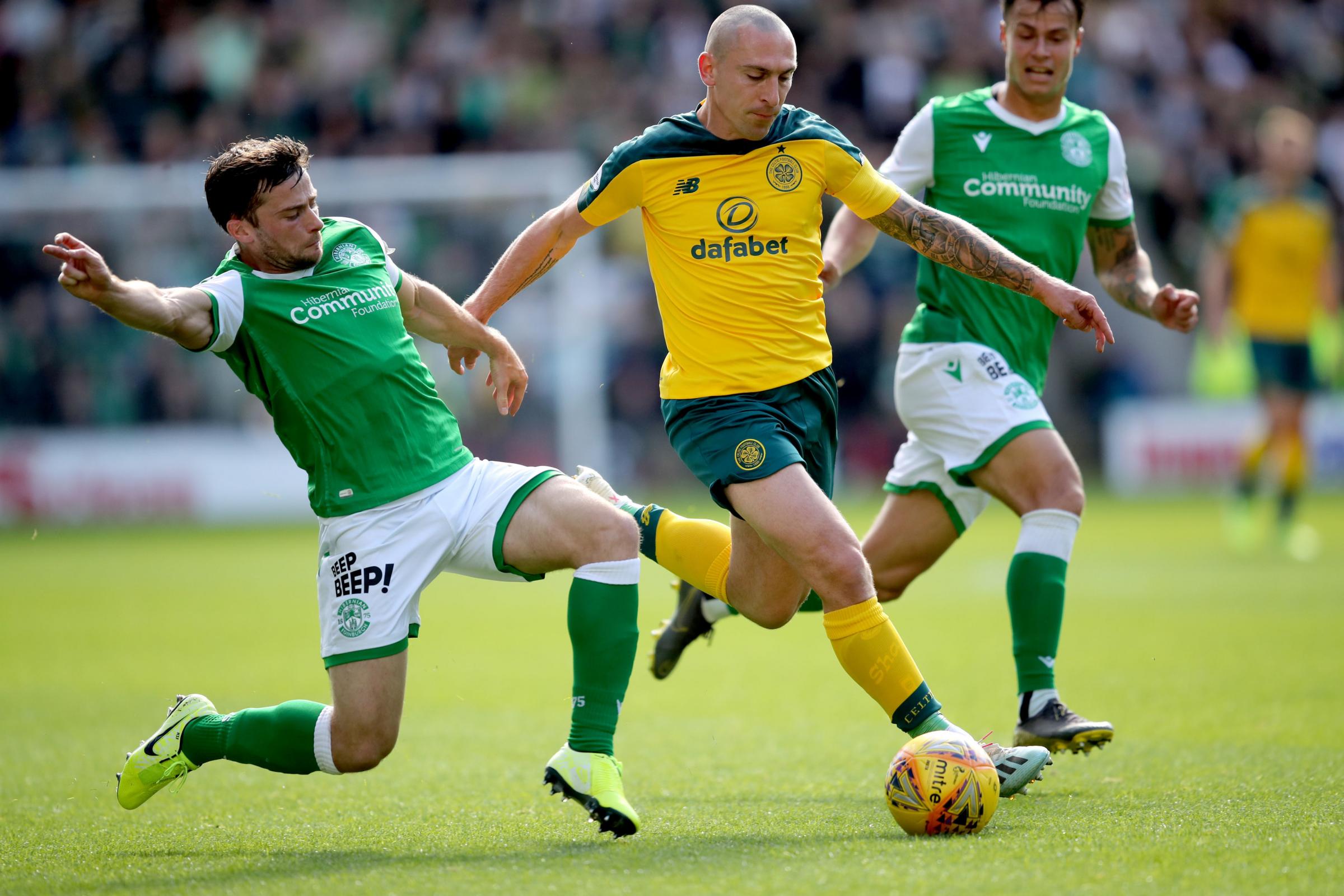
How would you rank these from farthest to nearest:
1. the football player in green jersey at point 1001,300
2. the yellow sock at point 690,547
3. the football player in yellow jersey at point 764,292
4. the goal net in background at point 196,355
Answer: the goal net in background at point 196,355 < the football player in green jersey at point 1001,300 < the yellow sock at point 690,547 < the football player in yellow jersey at point 764,292

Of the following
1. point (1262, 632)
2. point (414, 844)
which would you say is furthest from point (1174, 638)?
point (414, 844)

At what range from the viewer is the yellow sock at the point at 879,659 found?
476 cm

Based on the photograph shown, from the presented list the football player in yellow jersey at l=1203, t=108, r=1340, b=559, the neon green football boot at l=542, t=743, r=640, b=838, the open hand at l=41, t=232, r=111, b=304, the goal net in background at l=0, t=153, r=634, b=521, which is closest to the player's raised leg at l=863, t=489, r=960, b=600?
the neon green football boot at l=542, t=743, r=640, b=838

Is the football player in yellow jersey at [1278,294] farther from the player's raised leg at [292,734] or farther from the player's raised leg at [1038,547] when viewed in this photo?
the player's raised leg at [292,734]

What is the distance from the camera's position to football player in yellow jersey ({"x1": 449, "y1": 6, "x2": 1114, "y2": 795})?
15.8 ft

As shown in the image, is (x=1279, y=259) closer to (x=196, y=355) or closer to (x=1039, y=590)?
(x=1039, y=590)

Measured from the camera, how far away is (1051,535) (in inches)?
223

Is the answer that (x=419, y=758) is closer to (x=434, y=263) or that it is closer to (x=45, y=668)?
(x=45, y=668)

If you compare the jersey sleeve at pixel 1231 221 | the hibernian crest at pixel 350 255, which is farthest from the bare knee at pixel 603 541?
the jersey sleeve at pixel 1231 221

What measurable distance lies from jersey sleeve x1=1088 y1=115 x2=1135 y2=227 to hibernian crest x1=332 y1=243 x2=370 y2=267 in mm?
3099

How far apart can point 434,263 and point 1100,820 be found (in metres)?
14.7

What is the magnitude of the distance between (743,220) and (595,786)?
197 cm

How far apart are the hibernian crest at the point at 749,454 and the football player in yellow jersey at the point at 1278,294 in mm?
9001

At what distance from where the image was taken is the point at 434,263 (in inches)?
719
